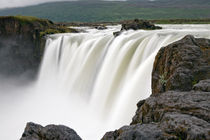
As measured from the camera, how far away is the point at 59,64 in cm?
2767

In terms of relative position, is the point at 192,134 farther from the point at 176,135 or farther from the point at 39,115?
the point at 39,115

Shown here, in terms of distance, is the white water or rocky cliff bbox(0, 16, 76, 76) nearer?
the white water

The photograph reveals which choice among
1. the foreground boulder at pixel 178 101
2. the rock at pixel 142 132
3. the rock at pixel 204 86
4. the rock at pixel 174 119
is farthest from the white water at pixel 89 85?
the rock at pixel 142 132

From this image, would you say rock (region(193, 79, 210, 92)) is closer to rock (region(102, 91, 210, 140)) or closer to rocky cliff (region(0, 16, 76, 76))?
rock (region(102, 91, 210, 140))

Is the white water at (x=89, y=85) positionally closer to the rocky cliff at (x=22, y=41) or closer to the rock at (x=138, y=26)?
the rocky cliff at (x=22, y=41)

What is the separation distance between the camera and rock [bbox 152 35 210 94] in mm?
8625

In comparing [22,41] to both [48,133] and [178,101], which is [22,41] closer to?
[48,133]

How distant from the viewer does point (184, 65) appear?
9297mm

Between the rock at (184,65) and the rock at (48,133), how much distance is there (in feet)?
14.6

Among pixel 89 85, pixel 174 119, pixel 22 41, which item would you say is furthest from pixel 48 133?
pixel 22 41

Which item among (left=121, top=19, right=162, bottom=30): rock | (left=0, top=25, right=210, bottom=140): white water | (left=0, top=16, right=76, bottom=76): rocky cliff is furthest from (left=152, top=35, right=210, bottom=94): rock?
(left=0, top=16, right=76, bottom=76): rocky cliff

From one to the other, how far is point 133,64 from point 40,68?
18635mm

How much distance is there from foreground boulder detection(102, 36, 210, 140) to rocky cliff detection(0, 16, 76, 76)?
83.4ft

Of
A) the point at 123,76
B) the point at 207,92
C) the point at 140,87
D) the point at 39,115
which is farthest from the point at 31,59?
the point at 207,92
